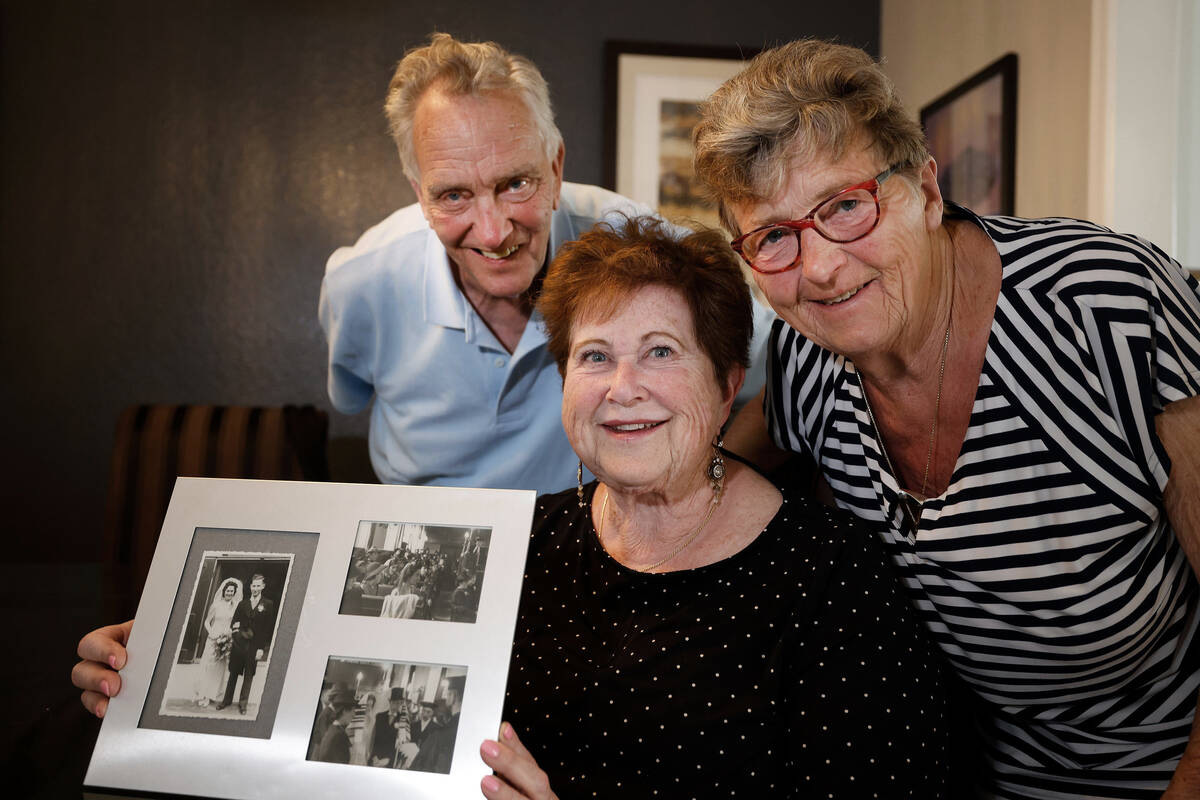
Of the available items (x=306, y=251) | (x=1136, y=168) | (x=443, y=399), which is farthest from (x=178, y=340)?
(x=1136, y=168)

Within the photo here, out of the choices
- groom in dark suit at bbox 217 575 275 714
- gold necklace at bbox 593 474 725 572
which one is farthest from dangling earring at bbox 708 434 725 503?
groom in dark suit at bbox 217 575 275 714

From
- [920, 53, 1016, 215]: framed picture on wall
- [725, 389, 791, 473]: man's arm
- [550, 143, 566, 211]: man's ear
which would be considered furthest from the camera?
[920, 53, 1016, 215]: framed picture on wall

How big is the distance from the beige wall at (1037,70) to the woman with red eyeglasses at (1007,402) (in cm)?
89

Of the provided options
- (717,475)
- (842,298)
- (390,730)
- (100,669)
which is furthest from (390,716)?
(842,298)

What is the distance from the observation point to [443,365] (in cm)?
205

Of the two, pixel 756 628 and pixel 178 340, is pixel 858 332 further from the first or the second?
pixel 178 340

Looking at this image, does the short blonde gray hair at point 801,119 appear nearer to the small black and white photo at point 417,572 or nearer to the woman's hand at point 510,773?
the small black and white photo at point 417,572

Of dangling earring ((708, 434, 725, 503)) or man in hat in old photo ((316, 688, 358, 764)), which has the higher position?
dangling earring ((708, 434, 725, 503))

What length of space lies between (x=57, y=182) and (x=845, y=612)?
3199 mm

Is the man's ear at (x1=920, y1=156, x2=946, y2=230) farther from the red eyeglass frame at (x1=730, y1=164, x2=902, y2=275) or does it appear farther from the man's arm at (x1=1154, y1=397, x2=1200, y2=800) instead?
the man's arm at (x1=1154, y1=397, x2=1200, y2=800)

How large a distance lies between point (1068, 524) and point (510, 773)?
76cm

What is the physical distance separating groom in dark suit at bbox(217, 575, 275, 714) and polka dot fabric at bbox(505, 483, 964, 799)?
422mm

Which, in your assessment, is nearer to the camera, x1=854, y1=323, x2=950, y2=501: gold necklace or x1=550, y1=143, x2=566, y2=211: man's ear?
x1=854, y1=323, x2=950, y2=501: gold necklace

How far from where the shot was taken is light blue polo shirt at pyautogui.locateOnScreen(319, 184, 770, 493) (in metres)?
1.99
